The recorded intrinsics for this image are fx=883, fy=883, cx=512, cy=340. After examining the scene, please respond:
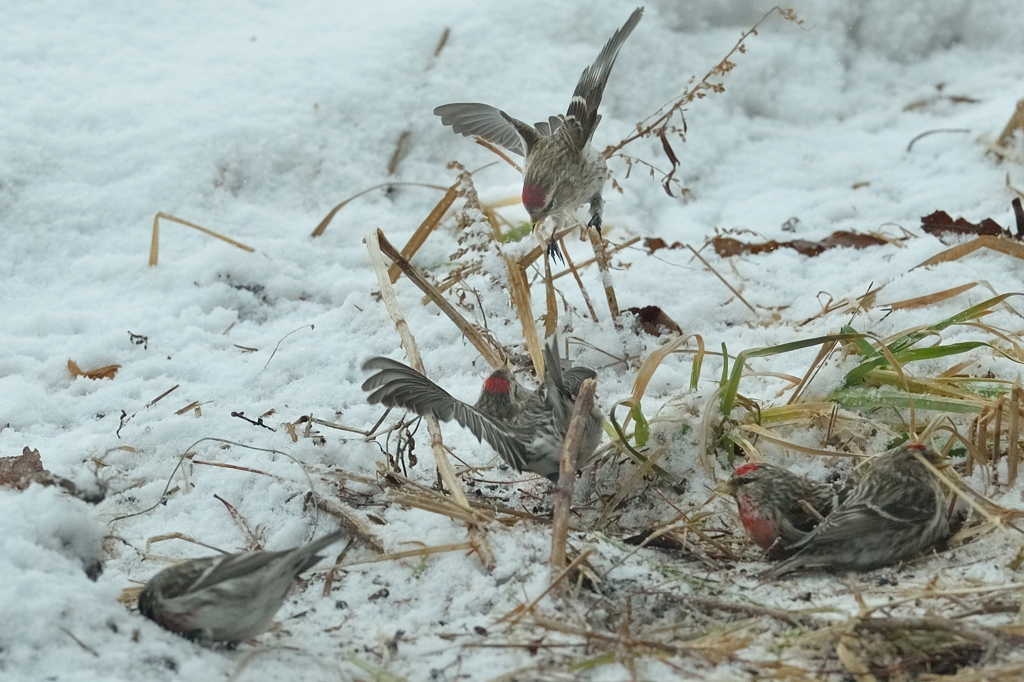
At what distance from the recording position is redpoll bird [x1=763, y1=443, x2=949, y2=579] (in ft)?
7.97

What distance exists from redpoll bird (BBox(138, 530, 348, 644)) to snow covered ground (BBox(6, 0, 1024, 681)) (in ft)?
0.17

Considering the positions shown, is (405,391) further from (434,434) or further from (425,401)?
(434,434)

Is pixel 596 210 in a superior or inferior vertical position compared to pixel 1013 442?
superior

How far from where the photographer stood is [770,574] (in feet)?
8.02

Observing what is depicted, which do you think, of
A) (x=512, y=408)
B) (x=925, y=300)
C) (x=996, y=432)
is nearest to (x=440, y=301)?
(x=512, y=408)

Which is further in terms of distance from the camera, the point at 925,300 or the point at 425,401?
the point at 925,300

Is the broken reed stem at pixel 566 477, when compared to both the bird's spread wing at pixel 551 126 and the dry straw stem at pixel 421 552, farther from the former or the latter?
the bird's spread wing at pixel 551 126

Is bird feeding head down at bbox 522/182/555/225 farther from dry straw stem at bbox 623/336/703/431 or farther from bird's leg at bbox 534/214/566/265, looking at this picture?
dry straw stem at bbox 623/336/703/431

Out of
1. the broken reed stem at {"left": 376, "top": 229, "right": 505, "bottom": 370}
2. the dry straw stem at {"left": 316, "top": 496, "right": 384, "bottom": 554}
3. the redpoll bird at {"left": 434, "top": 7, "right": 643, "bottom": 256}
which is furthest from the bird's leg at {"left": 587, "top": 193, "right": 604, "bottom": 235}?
the dry straw stem at {"left": 316, "top": 496, "right": 384, "bottom": 554}

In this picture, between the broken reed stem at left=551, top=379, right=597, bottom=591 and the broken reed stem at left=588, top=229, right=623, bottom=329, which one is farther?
the broken reed stem at left=588, top=229, right=623, bottom=329

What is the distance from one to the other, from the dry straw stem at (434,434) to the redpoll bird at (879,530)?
80 cm

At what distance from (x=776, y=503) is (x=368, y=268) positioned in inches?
108

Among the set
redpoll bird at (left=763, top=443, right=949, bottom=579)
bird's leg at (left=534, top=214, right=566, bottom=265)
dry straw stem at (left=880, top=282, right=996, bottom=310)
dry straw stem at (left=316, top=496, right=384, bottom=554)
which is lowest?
dry straw stem at (left=316, top=496, right=384, bottom=554)

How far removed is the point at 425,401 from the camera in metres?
2.61
